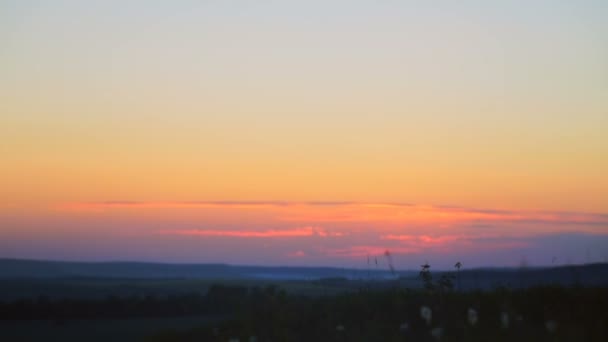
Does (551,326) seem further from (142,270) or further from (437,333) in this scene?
(142,270)

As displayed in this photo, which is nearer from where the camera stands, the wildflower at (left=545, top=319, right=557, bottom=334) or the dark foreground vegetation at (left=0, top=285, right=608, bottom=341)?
the wildflower at (left=545, top=319, right=557, bottom=334)

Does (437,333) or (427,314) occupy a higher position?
(427,314)

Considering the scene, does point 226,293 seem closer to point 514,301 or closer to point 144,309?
point 144,309

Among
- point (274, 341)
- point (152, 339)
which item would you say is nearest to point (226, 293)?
point (152, 339)

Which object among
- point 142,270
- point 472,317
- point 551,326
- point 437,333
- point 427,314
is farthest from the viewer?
point 142,270

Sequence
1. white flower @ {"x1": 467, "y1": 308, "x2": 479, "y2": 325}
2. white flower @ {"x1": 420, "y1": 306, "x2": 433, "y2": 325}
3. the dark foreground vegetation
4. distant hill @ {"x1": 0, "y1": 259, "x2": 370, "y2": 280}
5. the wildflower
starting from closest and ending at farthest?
the wildflower
the dark foreground vegetation
white flower @ {"x1": 467, "y1": 308, "x2": 479, "y2": 325}
white flower @ {"x1": 420, "y1": 306, "x2": 433, "y2": 325}
distant hill @ {"x1": 0, "y1": 259, "x2": 370, "y2": 280}

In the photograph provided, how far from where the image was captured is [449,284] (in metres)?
15.4

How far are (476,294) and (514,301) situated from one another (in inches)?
30.8

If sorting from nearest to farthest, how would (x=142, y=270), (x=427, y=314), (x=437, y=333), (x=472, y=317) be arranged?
(x=437, y=333), (x=472, y=317), (x=427, y=314), (x=142, y=270)

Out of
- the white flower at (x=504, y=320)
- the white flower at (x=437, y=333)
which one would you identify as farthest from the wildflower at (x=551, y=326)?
the white flower at (x=437, y=333)

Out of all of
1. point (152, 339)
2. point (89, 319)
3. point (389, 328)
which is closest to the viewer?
point (389, 328)

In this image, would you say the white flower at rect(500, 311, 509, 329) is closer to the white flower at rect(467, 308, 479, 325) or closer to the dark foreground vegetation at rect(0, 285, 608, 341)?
the dark foreground vegetation at rect(0, 285, 608, 341)

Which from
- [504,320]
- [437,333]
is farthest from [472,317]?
[437,333]

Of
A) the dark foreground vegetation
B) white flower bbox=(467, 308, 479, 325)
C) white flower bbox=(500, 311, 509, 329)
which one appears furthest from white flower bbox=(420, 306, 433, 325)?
white flower bbox=(500, 311, 509, 329)
